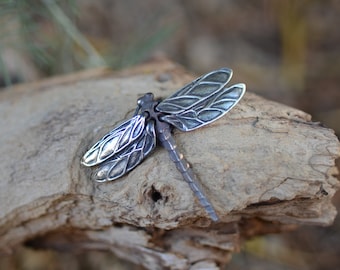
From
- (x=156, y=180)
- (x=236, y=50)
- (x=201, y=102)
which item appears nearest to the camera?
(x=156, y=180)

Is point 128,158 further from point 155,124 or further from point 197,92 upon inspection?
point 197,92

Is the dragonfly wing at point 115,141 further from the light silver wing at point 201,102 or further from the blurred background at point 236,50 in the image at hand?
the blurred background at point 236,50

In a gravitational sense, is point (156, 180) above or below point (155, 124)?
below

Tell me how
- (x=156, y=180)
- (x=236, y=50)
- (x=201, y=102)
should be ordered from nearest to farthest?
(x=156, y=180), (x=201, y=102), (x=236, y=50)

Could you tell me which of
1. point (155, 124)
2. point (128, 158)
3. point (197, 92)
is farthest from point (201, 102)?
point (128, 158)

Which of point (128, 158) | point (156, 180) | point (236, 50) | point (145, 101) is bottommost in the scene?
point (156, 180)

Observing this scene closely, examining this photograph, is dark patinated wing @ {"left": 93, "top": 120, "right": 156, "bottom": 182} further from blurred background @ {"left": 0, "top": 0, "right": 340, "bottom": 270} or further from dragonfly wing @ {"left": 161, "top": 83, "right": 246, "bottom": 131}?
blurred background @ {"left": 0, "top": 0, "right": 340, "bottom": 270}
